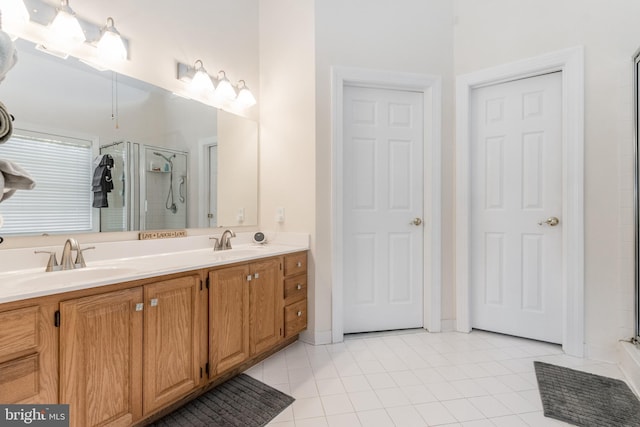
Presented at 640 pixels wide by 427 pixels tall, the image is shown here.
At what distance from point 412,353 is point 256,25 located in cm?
294

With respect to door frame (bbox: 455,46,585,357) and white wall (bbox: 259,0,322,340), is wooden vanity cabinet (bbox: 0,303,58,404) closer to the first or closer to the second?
white wall (bbox: 259,0,322,340)

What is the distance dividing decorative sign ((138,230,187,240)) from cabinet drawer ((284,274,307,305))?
792 mm

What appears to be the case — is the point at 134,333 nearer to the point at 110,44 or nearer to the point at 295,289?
the point at 295,289

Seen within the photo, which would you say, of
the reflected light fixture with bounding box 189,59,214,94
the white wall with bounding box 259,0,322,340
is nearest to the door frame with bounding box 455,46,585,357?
the white wall with bounding box 259,0,322,340

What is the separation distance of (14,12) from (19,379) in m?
1.56

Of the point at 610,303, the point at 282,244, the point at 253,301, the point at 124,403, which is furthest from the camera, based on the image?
the point at 282,244

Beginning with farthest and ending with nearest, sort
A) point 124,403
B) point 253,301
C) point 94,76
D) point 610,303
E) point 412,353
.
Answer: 1. point 412,353
2. point 610,303
3. point 253,301
4. point 94,76
5. point 124,403

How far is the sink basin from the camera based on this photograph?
1.23 meters

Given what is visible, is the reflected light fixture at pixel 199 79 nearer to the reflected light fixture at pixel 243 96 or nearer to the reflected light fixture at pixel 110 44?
the reflected light fixture at pixel 243 96

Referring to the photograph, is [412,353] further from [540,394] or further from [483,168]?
[483,168]

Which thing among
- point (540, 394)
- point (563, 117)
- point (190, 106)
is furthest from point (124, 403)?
point (563, 117)

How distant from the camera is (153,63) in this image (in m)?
1.92

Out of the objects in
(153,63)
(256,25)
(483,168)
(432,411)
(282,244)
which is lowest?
(432,411)

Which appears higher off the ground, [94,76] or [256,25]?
Result: [256,25]
